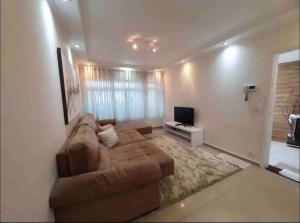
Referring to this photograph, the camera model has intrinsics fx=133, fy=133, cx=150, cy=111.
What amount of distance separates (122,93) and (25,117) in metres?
4.02

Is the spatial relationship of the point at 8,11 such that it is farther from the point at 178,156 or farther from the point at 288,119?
the point at 288,119

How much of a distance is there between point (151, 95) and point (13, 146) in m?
4.74

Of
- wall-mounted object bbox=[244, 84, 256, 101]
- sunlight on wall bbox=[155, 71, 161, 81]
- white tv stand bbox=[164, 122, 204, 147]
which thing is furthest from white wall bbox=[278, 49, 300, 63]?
sunlight on wall bbox=[155, 71, 161, 81]

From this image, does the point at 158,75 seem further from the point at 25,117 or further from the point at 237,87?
the point at 25,117

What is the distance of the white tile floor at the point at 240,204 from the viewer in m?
1.40

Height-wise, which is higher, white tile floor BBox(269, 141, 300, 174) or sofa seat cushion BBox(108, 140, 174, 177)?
sofa seat cushion BBox(108, 140, 174, 177)

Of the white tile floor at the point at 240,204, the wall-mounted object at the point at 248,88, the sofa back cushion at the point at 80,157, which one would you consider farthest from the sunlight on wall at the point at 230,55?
the sofa back cushion at the point at 80,157

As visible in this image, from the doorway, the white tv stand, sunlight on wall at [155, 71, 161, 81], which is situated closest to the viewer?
the doorway

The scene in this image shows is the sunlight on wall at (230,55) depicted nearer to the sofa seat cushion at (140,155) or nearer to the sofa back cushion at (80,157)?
the sofa seat cushion at (140,155)

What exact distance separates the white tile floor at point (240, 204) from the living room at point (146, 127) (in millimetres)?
12

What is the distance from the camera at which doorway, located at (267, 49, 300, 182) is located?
302 centimetres

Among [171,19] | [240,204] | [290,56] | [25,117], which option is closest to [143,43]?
[171,19]

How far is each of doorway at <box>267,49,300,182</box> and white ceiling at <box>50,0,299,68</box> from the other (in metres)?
1.61

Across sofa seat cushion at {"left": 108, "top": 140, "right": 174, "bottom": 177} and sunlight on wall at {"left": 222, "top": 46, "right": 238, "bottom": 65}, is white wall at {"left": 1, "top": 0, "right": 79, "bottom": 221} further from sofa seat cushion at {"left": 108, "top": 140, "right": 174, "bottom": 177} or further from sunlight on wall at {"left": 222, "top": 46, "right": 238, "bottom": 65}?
sunlight on wall at {"left": 222, "top": 46, "right": 238, "bottom": 65}
